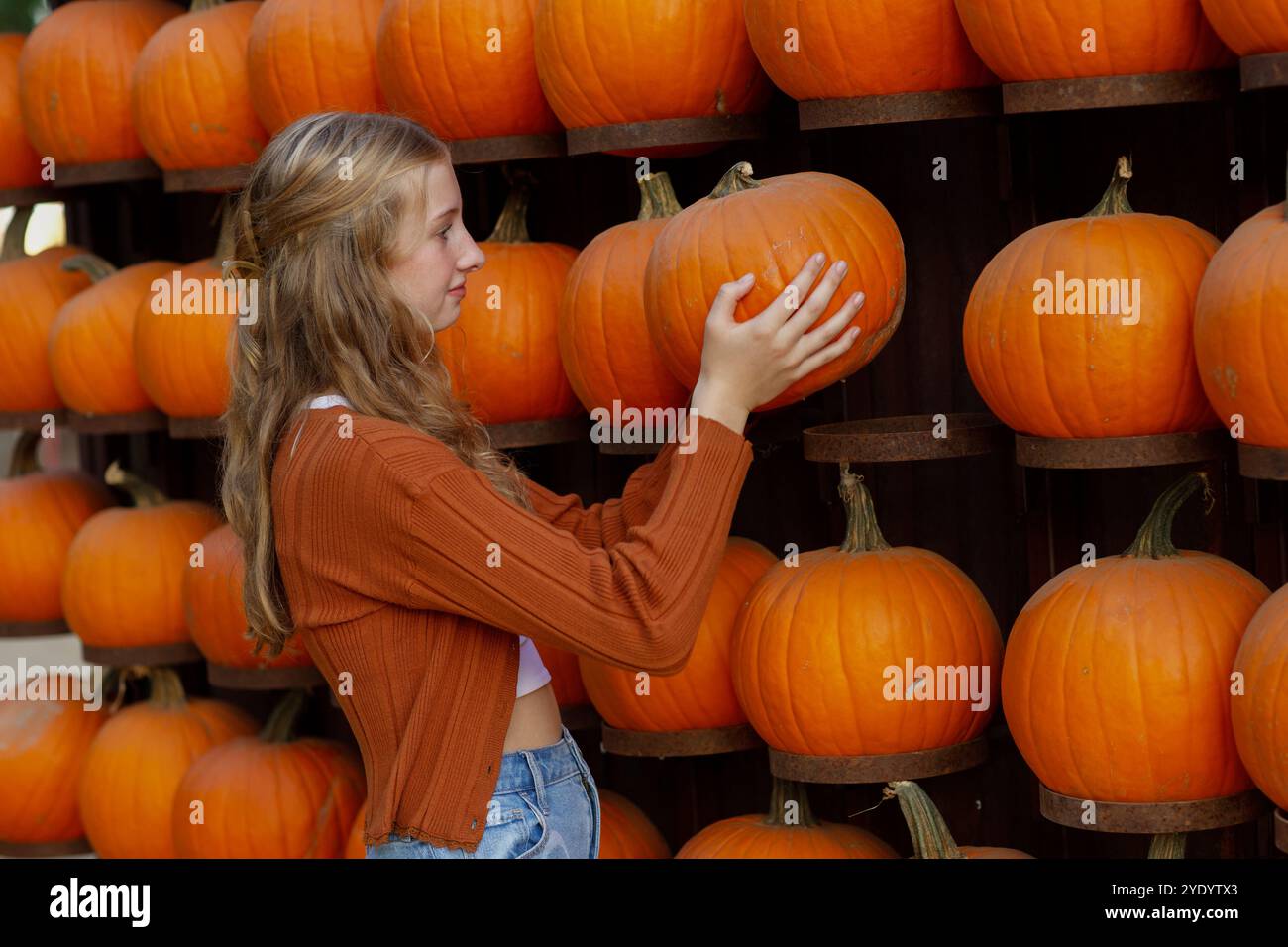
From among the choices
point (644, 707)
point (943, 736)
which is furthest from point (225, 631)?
point (943, 736)

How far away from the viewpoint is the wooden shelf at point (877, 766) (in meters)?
2.52

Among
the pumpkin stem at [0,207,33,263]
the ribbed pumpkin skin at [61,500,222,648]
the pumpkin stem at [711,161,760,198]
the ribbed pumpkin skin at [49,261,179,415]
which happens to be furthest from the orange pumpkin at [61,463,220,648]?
the pumpkin stem at [711,161,760,198]

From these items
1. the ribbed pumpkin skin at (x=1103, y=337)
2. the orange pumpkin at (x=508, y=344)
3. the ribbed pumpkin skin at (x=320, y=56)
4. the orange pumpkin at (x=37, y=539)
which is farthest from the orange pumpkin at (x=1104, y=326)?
the orange pumpkin at (x=37, y=539)

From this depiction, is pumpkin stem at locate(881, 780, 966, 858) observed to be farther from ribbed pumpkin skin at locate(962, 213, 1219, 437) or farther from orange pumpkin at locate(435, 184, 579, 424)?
orange pumpkin at locate(435, 184, 579, 424)

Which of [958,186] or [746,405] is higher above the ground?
[958,186]

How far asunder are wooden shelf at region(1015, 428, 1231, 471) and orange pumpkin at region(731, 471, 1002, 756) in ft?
1.06

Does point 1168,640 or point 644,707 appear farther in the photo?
point 644,707

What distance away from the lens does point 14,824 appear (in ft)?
12.5

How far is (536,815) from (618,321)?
0.91 m

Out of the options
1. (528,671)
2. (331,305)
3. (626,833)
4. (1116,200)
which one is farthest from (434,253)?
(626,833)
